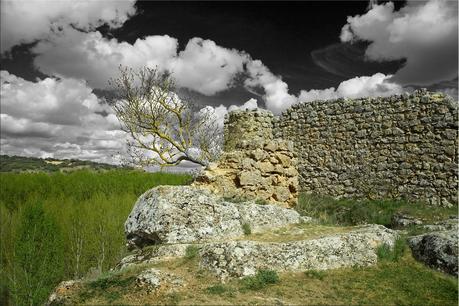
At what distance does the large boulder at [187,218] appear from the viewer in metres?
7.98

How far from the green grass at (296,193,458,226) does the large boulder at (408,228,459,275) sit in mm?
6195

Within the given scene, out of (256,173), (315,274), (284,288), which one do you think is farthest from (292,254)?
(256,173)

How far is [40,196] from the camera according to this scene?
27.8 meters

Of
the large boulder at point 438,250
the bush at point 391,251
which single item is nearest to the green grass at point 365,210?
the bush at point 391,251

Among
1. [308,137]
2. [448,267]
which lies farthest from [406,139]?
[448,267]

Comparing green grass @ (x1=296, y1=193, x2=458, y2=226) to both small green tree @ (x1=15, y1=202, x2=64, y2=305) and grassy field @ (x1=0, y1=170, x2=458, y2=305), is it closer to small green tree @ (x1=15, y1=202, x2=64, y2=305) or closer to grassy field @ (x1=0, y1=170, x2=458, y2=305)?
grassy field @ (x1=0, y1=170, x2=458, y2=305)

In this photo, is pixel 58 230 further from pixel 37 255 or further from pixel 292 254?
pixel 292 254

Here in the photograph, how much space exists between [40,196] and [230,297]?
1016 inches

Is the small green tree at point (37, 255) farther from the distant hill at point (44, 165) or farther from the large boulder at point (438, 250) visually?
the distant hill at point (44, 165)

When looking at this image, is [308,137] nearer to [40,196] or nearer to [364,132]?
[364,132]

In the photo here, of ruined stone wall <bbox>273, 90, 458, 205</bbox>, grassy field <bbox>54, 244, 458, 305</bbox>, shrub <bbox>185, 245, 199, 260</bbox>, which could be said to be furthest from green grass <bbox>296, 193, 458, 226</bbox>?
shrub <bbox>185, 245, 199, 260</bbox>

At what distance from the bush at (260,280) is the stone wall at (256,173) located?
3.95 metres

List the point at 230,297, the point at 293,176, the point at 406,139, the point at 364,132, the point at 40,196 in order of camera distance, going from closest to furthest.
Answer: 1. the point at 230,297
2. the point at 293,176
3. the point at 406,139
4. the point at 364,132
5. the point at 40,196

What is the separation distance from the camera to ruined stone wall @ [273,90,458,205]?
15016 millimetres
